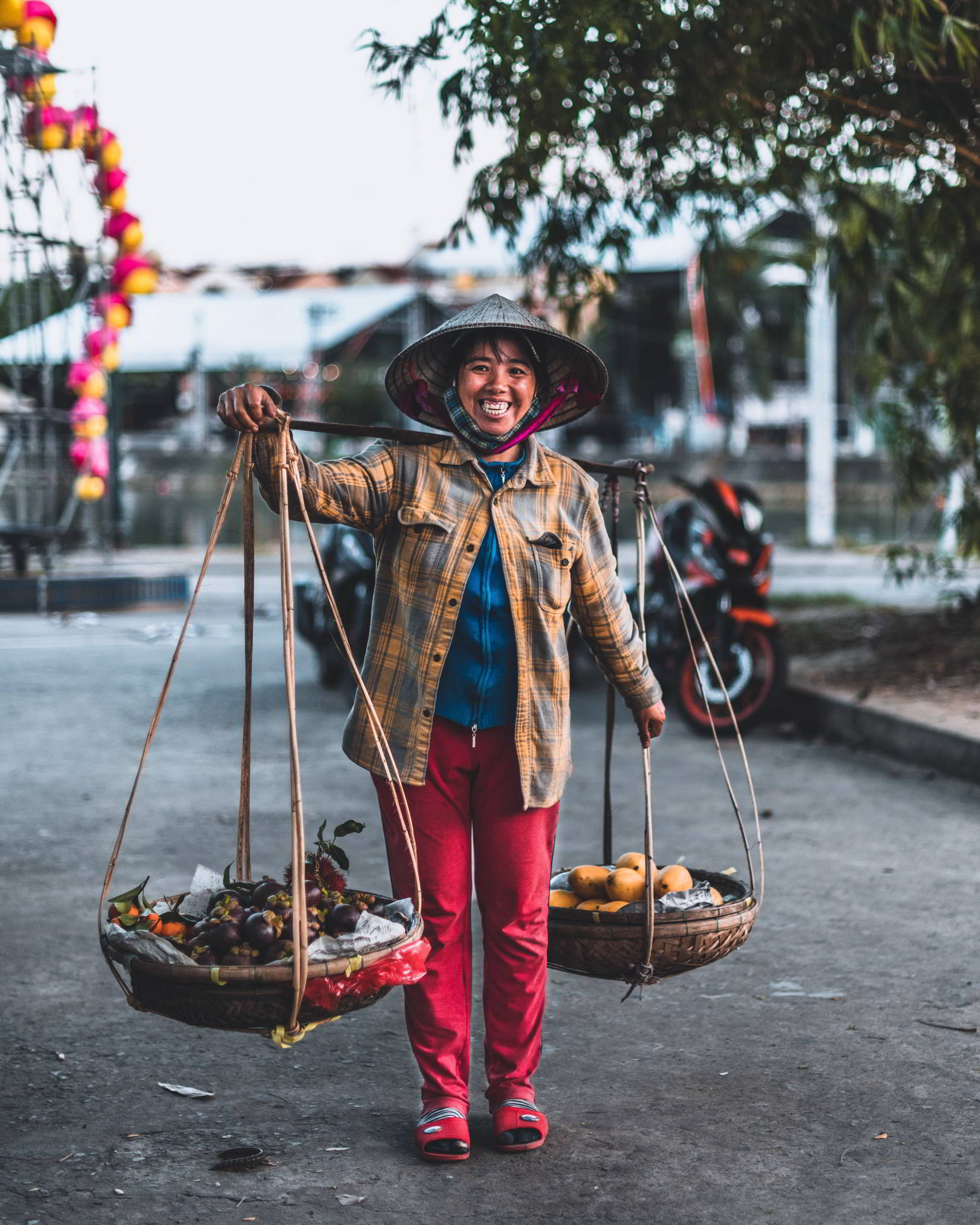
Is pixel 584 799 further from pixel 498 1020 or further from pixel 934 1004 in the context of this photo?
pixel 498 1020

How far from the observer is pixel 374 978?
2691 millimetres

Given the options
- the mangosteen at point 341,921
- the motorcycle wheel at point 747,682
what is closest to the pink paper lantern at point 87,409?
the motorcycle wheel at point 747,682

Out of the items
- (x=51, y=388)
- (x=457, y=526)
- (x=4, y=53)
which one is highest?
(x=4, y=53)

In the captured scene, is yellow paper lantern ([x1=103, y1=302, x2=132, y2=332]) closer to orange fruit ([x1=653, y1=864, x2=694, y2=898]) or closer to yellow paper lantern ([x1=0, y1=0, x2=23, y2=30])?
yellow paper lantern ([x1=0, y1=0, x2=23, y2=30])

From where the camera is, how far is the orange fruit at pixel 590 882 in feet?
11.4

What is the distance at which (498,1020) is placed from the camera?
3100mm

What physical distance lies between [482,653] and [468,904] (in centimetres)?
53

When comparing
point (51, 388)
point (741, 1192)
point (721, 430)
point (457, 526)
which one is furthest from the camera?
point (721, 430)

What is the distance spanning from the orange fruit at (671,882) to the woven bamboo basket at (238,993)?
36.3 inches

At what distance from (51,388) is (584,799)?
982cm

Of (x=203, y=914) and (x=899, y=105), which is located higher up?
(x=899, y=105)

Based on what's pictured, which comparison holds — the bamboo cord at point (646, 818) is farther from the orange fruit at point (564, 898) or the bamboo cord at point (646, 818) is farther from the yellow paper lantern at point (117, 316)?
the yellow paper lantern at point (117, 316)

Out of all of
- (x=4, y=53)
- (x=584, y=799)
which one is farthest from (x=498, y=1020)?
(x=4, y=53)

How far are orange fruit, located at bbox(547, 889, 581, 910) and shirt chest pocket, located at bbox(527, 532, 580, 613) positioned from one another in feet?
2.61
